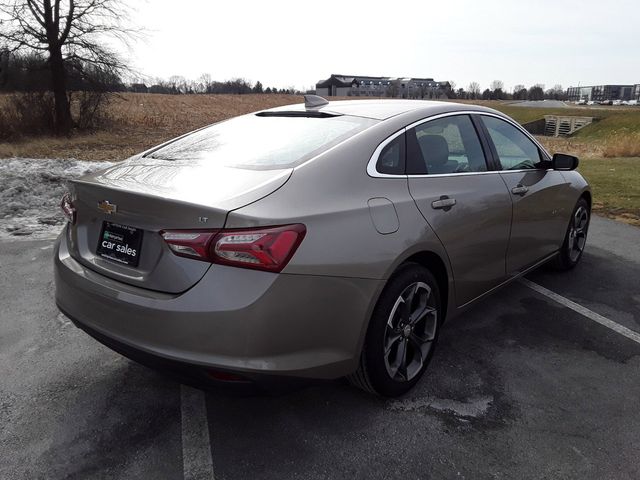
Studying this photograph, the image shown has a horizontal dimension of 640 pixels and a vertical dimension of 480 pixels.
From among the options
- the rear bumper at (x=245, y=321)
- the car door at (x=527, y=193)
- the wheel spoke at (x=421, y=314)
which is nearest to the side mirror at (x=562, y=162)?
the car door at (x=527, y=193)

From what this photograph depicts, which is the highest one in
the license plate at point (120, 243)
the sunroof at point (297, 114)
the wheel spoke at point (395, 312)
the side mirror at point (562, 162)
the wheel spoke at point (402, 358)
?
the sunroof at point (297, 114)

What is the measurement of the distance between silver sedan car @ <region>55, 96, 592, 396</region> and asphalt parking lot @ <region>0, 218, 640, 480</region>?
0.32 meters

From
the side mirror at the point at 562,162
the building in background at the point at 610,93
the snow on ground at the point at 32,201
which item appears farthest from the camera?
the building in background at the point at 610,93

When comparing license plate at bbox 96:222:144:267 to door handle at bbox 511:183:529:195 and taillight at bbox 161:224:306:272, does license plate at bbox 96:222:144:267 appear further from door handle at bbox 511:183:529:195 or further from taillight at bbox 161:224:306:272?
door handle at bbox 511:183:529:195

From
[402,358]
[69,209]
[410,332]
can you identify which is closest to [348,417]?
[402,358]

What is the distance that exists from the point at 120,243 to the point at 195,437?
100 cm

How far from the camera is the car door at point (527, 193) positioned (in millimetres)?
3631

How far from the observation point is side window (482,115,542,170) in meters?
3.68

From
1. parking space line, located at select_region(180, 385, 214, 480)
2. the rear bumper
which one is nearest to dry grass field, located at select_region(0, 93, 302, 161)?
parking space line, located at select_region(180, 385, 214, 480)

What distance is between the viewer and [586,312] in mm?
3945

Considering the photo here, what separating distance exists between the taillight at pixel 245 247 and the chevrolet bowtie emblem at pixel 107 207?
0.49m

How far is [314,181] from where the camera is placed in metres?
2.34

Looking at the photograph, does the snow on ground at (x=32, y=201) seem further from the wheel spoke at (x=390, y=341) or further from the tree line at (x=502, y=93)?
the tree line at (x=502, y=93)

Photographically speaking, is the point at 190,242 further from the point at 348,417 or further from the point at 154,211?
the point at 348,417
